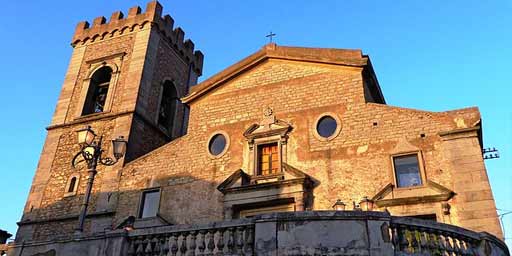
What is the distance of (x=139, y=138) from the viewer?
728 inches

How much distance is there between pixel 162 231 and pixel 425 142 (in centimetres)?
789

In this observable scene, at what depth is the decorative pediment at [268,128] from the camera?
14.6 meters

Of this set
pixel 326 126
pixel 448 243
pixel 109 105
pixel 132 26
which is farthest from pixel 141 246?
pixel 132 26

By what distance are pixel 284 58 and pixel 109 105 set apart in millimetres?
8178

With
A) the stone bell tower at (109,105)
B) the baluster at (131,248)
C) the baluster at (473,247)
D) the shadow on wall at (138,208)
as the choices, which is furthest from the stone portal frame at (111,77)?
the baluster at (473,247)

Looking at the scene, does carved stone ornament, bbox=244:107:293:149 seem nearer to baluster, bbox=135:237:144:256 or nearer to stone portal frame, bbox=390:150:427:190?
stone portal frame, bbox=390:150:427:190

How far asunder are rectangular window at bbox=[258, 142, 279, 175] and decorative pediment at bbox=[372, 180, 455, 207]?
3.39m

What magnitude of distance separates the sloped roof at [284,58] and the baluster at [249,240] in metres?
8.48

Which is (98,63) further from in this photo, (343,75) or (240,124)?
(343,75)

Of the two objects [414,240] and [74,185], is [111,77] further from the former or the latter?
[414,240]

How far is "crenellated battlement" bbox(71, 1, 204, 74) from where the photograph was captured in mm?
21641

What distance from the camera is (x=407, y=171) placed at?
41.3ft

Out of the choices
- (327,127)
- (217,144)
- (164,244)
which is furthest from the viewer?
(217,144)

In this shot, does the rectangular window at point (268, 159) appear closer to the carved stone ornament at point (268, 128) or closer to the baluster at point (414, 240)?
the carved stone ornament at point (268, 128)
